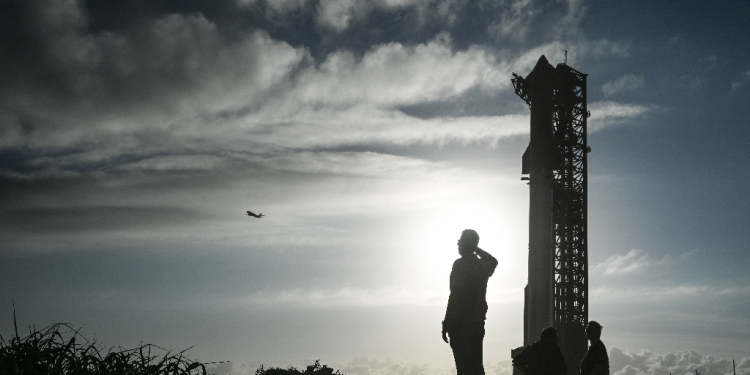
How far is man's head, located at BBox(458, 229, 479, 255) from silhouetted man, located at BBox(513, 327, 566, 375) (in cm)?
183

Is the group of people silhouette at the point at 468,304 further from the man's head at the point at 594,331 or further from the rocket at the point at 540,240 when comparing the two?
the rocket at the point at 540,240

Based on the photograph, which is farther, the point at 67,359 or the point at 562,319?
the point at 562,319

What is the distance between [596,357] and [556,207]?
34243 millimetres

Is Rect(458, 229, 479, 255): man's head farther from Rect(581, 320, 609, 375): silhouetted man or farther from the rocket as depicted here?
the rocket

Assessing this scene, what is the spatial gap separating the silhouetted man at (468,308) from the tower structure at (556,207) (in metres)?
29.6

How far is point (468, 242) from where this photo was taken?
8.50 meters

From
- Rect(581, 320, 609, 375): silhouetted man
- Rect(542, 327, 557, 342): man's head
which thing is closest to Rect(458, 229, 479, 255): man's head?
Rect(542, 327, 557, 342): man's head

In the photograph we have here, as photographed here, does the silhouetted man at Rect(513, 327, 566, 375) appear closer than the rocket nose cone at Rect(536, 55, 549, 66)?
Yes

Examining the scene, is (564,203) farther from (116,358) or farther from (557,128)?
(116,358)

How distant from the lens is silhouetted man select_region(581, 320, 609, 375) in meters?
10.0

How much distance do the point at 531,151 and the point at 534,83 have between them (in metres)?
5.68

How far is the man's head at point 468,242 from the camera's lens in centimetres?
850

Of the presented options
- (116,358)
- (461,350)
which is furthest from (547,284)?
(116,358)

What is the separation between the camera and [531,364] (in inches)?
362
